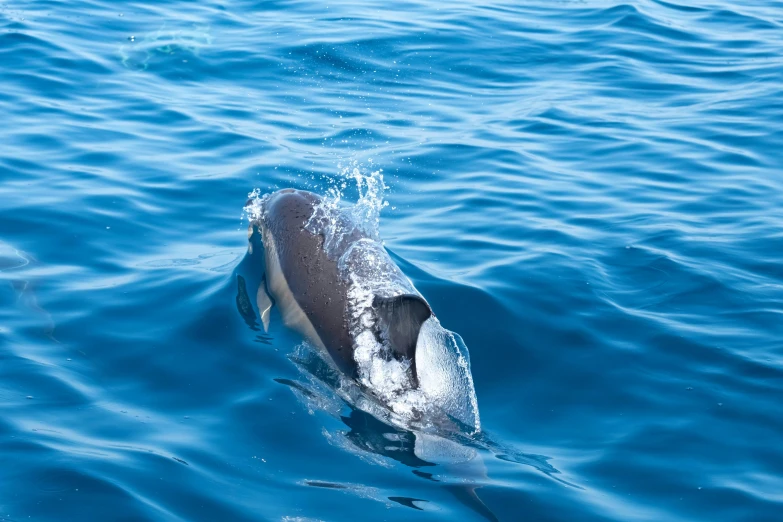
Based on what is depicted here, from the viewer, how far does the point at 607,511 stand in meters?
6.09

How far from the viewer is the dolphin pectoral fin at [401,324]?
6.88m

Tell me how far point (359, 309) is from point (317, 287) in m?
0.55

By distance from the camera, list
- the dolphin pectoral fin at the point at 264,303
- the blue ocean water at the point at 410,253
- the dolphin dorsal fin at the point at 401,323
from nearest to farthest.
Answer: the blue ocean water at the point at 410,253
the dolphin dorsal fin at the point at 401,323
the dolphin pectoral fin at the point at 264,303

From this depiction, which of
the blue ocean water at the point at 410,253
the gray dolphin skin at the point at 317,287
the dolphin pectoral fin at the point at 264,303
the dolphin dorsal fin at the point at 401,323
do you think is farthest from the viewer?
the dolphin pectoral fin at the point at 264,303

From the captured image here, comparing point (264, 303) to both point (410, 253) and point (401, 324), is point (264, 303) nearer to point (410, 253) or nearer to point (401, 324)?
point (401, 324)

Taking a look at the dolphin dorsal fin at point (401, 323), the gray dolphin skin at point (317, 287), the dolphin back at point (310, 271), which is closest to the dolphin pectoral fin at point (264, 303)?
the gray dolphin skin at point (317, 287)

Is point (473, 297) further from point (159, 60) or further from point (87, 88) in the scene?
point (159, 60)

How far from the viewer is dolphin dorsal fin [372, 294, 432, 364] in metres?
6.88

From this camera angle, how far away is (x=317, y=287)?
25.5 ft

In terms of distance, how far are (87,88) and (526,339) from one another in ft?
30.2

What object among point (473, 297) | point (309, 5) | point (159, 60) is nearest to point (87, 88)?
point (159, 60)

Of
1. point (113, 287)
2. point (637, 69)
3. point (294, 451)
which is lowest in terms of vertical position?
point (294, 451)

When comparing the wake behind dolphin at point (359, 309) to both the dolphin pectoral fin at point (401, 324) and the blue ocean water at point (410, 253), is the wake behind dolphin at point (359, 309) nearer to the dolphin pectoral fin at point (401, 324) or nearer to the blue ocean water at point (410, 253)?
the dolphin pectoral fin at point (401, 324)

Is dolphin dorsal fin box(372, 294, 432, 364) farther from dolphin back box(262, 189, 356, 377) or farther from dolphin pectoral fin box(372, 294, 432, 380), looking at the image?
dolphin back box(262, 189, 356, 377)
